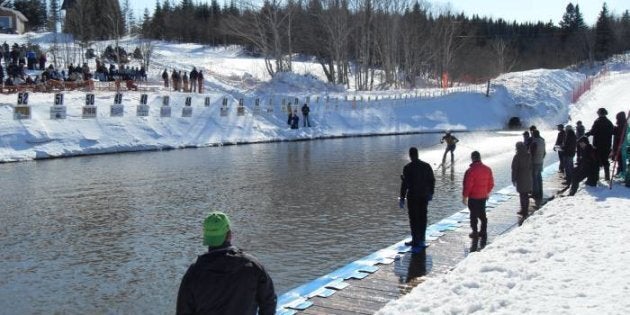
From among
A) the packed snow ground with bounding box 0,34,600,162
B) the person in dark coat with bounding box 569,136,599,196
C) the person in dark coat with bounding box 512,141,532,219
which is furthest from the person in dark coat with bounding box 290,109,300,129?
the person in dark coat with bounding box 512,141,532,219

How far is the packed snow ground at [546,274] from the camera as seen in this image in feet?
22.9

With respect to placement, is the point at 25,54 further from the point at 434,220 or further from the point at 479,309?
the point at 479,309

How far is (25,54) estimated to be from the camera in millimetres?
46500

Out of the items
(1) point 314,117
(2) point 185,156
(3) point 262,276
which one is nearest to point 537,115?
(1) point 314,117

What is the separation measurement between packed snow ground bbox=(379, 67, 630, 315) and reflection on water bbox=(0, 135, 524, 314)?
266 cm

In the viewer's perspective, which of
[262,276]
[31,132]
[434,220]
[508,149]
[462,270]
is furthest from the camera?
[508,149]

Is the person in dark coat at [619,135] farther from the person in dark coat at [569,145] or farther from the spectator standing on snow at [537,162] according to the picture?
the spectator standing on snow at [537,162]

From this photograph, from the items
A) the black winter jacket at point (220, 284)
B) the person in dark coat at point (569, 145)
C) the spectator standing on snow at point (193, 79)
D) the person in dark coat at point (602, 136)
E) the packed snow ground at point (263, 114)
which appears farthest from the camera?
the spectator standing on snow at point (193, 79)

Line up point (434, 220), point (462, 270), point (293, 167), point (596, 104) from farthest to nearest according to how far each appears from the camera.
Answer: point (596, 104) < point (293, 167) < point (434, 220) < point (462, 270)

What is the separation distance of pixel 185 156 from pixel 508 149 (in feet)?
53.3

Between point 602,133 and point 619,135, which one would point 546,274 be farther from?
point 619,135

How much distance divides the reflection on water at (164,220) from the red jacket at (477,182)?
1.88 metres

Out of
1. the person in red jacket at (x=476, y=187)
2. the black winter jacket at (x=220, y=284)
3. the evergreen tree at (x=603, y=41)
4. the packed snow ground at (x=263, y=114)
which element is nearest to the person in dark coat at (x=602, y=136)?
the person in red jacket at (x=476, y=187)

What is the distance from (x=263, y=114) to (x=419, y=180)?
107 ft
